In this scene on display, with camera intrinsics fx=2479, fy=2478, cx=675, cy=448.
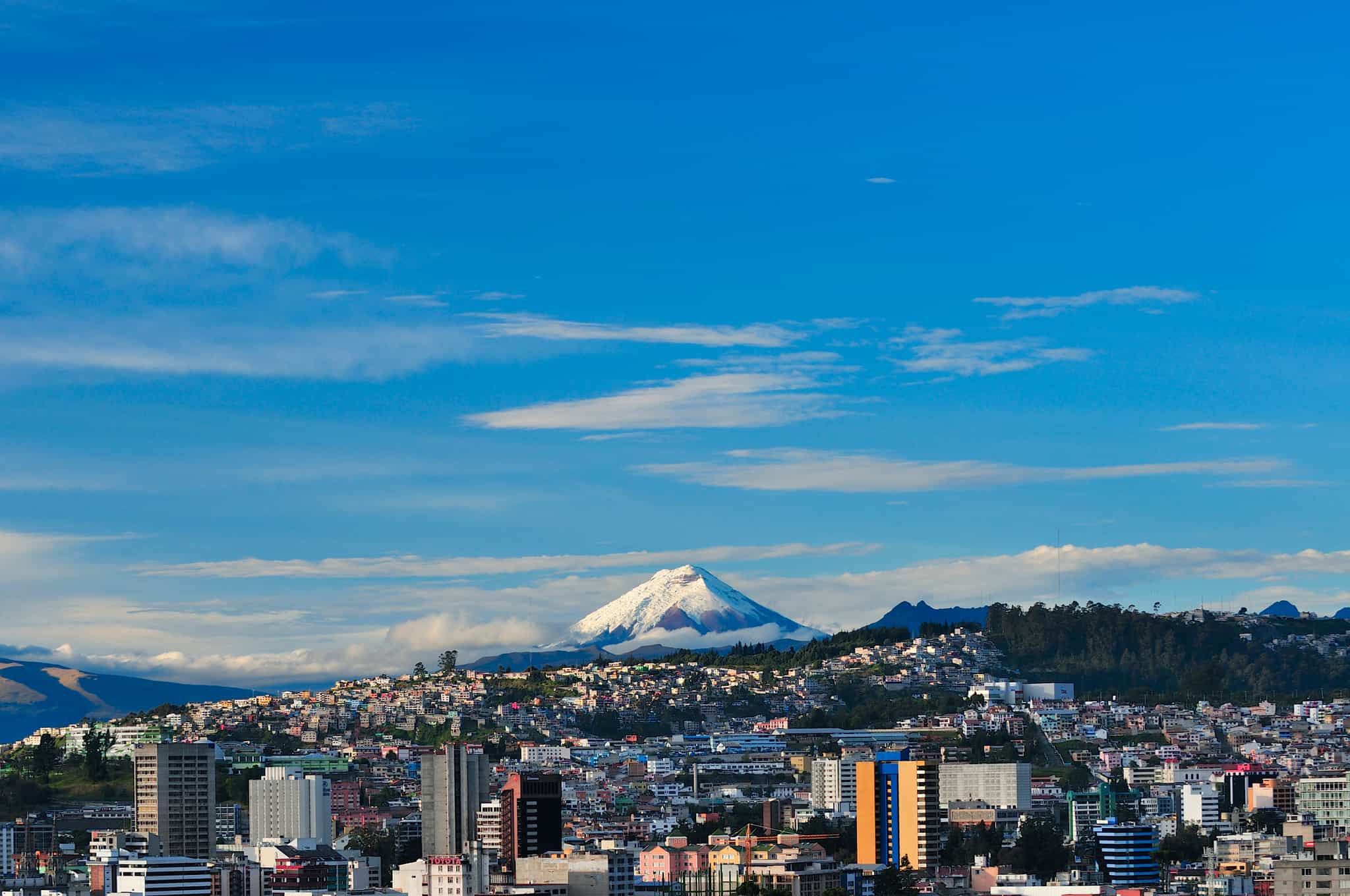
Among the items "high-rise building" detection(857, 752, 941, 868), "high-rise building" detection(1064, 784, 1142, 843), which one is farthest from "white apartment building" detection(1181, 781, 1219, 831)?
"high-rise building" detection(857, 752, 941, 868)

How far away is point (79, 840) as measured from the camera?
91.7 meters

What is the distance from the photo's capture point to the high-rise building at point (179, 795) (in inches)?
3433

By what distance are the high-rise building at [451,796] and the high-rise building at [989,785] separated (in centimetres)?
2476

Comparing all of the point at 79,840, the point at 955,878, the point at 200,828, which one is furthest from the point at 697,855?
the point at 79,840

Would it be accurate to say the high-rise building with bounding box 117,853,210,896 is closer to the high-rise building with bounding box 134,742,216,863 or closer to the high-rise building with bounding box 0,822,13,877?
the high-rise building with bounding box 0,822,13,877

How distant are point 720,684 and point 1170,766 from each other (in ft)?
149

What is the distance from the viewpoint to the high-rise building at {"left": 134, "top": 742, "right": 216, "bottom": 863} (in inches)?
3433

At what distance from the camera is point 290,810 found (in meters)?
99.6

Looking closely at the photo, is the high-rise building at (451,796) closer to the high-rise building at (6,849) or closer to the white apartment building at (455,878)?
the high-rise building at (6,849)

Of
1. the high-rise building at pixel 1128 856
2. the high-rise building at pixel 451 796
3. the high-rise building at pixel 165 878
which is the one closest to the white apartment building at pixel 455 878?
the high-rise building at pixel 165 878

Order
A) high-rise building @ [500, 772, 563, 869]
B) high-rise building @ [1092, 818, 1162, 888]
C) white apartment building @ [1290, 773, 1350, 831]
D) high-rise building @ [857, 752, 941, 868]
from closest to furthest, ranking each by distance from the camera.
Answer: high-rise building @ [1092, 818, 1162, 888] → high-rise building @ [500, 772, 563, 869] → high-rise building @ [857, 752, 941, 868] → white apartment building @ [1290, 773, 1350, 831]

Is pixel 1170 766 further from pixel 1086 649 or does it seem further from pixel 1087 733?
pixel 1086 649

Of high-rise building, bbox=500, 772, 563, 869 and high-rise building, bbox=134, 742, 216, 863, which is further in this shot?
high-rise building, bbox=134, 742, 216, 863

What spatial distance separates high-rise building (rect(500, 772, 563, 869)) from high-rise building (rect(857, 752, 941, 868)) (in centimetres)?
1128
